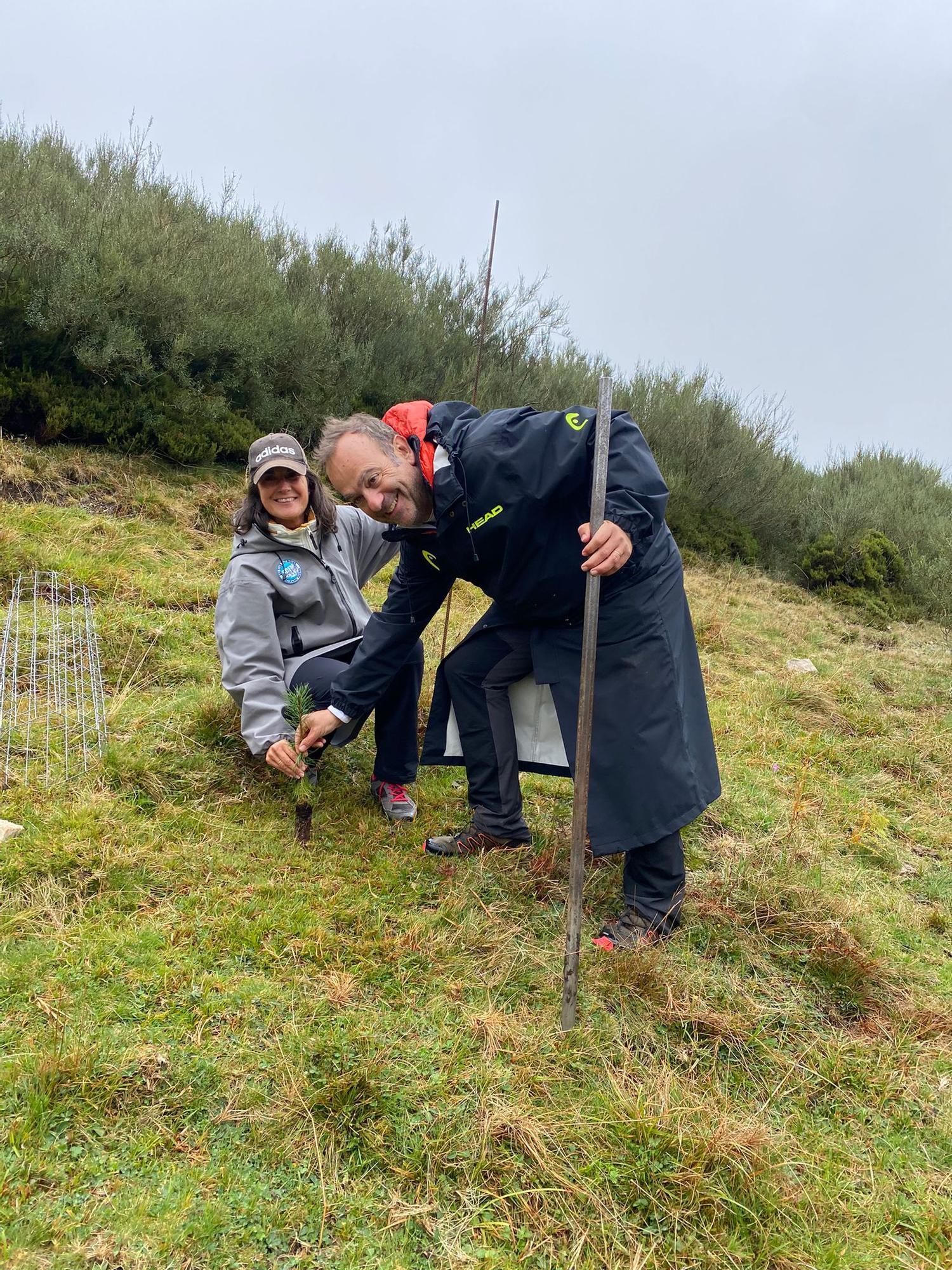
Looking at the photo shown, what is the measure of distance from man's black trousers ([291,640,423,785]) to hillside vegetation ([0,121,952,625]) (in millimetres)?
5482

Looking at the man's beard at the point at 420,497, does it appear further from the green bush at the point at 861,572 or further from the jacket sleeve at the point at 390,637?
the green bush at the point at 861,572

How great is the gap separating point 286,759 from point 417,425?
1286 millimetres

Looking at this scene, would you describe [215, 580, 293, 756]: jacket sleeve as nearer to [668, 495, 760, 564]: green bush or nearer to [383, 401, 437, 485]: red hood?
[383, 401, 437, 485]: red hood

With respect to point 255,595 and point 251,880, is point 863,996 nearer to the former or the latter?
point 251,880

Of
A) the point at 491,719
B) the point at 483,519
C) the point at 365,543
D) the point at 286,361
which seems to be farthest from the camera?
the point at 286,361

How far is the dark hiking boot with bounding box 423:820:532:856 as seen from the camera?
335 centimetres

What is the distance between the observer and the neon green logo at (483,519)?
264cm

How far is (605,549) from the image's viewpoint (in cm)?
236

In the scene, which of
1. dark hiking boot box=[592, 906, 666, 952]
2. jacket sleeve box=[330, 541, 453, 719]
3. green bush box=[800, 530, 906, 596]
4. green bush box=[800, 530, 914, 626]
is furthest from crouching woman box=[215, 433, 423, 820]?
green bush box=[800, 530, 906, 596]

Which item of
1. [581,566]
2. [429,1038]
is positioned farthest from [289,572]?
[429,1038]

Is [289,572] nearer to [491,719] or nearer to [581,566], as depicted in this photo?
[491,719]

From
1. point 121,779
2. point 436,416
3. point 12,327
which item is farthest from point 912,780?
point 12,327

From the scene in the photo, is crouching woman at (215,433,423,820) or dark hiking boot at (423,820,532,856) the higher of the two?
crouching woman at (215,433,423,820)

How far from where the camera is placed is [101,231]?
8.16 metres
